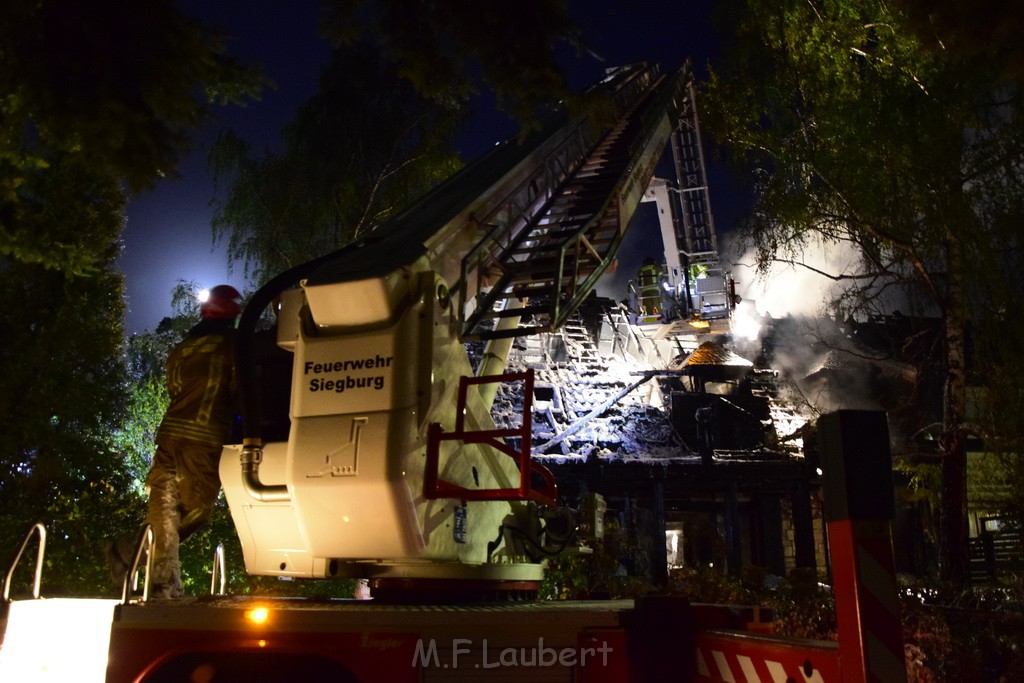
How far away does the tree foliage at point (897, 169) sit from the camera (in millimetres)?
10578

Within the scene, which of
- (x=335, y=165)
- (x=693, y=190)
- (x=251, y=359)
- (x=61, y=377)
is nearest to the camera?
(x=251, y=359)

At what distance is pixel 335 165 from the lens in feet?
50.5

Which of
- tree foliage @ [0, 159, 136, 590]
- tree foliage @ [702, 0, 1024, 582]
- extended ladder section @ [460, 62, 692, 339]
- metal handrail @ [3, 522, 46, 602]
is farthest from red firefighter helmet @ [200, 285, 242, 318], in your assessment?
tree foliage @ [702, 0, 1024, 582]

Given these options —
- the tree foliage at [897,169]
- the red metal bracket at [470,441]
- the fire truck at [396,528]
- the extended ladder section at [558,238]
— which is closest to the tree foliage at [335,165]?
the extended ladder section at [558,238]

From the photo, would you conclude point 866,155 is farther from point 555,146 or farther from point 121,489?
point 121,489

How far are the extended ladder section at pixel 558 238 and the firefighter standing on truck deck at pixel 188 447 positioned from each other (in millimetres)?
1678

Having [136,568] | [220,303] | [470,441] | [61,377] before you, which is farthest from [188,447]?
[61,377]

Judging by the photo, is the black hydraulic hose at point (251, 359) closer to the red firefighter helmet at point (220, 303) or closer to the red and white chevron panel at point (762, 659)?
the red firefighter helmet at point (220, 303)

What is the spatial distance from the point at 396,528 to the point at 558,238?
13.0ft

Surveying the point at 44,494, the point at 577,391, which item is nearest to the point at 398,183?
the point at 44,494

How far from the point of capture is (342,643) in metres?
3.26

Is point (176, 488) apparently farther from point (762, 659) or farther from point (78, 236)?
point (78, 236)

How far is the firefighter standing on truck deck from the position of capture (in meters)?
4.79

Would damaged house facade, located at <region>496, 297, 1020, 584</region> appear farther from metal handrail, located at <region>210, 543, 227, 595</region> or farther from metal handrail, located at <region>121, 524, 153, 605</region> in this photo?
metal handrail, located at <region>121, 524, 153, 605</region>
